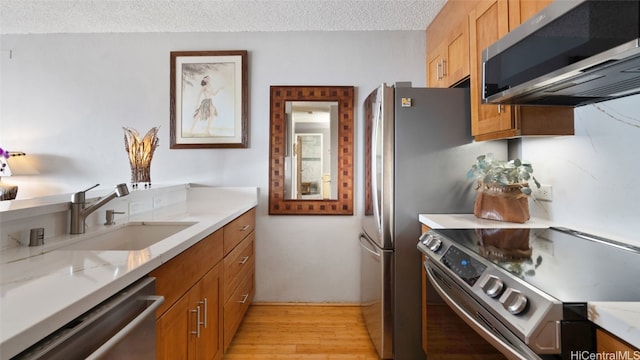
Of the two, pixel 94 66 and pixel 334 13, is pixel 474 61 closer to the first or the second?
pixel 334 13

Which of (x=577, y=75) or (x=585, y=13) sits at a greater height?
(x=585, y=13)

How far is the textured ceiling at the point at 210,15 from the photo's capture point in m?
2.15

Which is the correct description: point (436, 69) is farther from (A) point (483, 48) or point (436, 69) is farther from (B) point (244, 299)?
(B) point (244, 299)

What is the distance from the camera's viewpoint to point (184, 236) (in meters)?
1.16

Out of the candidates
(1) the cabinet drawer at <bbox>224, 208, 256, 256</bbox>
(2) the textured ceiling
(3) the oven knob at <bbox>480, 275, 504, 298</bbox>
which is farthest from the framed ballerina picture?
(3) the oven knob at <bbox>480, 275, 504, 298</bbox>

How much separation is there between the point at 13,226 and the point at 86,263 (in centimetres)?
45

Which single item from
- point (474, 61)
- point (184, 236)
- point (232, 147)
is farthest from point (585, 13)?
point (232, 147)

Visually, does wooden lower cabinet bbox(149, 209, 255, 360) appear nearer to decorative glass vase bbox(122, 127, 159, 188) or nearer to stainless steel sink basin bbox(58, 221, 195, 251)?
stainless steel sink basin bbox(58, 221, 195, 251)

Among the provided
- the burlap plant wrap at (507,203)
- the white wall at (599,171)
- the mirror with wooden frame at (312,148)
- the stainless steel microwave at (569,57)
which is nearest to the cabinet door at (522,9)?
the stainless steel microwave at (569,57)

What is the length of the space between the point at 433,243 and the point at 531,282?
0.54 metres

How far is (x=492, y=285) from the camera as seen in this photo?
2.74 ft

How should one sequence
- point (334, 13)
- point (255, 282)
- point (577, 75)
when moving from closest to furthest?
1. point (577, 75)
2. point (334, 13)
3. point (255, 282)

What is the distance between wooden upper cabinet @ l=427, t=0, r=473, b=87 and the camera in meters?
1.80

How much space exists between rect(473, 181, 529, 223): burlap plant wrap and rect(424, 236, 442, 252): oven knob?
19.3 inches
